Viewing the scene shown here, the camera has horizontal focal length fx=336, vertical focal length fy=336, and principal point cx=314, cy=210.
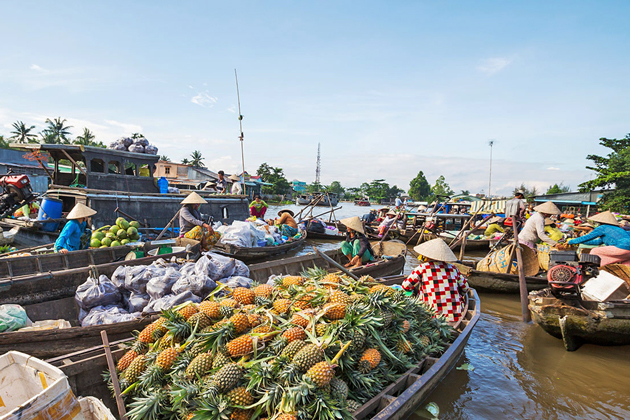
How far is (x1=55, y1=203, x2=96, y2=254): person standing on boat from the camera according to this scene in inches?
258

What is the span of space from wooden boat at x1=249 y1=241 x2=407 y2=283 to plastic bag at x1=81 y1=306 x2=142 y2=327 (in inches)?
88.2

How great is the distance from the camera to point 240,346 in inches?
106

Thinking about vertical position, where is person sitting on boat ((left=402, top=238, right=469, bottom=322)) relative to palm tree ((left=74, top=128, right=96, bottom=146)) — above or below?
below

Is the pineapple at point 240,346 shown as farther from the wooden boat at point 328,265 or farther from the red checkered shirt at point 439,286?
the wooden boat at point 328,265

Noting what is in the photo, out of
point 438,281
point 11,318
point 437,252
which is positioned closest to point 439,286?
point 438,281

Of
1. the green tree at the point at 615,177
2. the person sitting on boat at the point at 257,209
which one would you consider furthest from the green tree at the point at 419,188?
the person sitting on boat at the point at 257,209

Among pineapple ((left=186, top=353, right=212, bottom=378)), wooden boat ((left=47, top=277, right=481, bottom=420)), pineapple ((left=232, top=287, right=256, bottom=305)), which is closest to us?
pineapple ((left=186, top=353, right=212, bottom=378))

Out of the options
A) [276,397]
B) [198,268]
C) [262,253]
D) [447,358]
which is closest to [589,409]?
[447,358]

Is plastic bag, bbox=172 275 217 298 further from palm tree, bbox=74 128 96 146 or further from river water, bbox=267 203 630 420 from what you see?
palm tree, bbox=74 128 96 146

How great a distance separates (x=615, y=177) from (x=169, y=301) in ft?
98.3

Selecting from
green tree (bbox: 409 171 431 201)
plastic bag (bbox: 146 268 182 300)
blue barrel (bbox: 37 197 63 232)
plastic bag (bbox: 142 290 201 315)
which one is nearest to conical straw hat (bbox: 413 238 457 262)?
plastic bag (bbox: 142 290 201 315)

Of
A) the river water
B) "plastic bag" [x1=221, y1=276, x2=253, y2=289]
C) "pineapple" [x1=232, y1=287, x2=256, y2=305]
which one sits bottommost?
the river water

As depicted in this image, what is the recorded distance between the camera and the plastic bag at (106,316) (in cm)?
446

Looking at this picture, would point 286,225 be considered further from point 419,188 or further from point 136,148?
point 419,188
